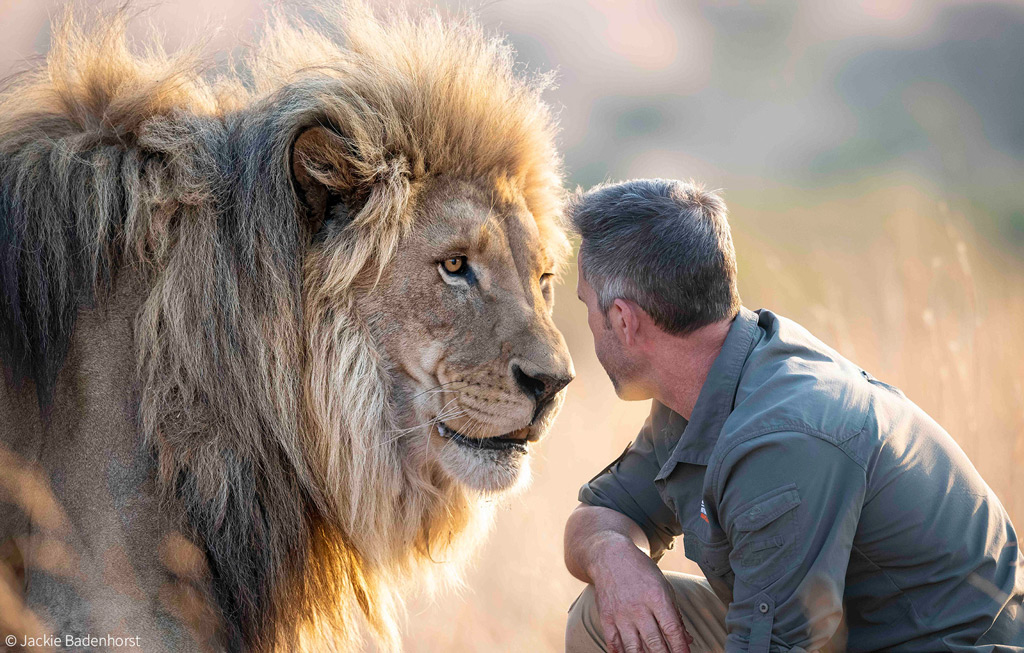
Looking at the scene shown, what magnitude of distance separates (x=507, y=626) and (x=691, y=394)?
6.53 ft

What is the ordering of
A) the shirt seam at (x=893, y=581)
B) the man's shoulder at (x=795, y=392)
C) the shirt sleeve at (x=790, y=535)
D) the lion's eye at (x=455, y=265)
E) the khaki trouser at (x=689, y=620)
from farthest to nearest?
the khaki trouser at (x=689, y=620) → the lion's eye at (x=455, y=265) → the shirt seam at (x=893, y=581) → the man's shoulder at (x=795, y=392) → the shirt sleeve at (x=790, y=535)

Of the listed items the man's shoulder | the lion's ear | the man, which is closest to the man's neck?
the man

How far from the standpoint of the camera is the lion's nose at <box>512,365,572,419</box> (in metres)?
2.71

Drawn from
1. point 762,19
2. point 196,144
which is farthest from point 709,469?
point 762,19

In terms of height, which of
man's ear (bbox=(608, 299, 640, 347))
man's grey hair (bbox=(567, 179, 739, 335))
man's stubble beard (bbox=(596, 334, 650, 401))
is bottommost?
man's stubble beard (bbox=(596, 334, 650, 401))

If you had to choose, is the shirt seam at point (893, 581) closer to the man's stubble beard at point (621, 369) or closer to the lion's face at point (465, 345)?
the man's stubble beard at point (621, 369)

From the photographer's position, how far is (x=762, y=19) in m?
24.9

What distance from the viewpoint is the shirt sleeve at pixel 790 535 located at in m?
2.26

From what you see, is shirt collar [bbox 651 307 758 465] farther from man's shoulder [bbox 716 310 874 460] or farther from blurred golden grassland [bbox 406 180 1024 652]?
blurred golden grassland [bbox 406 180 1024 652]

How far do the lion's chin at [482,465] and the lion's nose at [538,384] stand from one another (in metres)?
0.18

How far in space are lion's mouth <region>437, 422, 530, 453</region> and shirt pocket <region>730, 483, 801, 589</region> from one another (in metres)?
0.76

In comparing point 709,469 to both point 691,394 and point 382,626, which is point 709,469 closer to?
point 691,394

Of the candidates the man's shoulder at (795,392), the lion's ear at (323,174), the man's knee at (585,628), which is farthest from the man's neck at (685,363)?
the lion's ear at (323,174)

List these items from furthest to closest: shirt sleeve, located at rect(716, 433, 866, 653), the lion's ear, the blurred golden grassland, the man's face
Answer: the blurred golden grassland < the man's face < the lion's ear < shirt sleeve, located at rect(716, 433, 866, 653)
